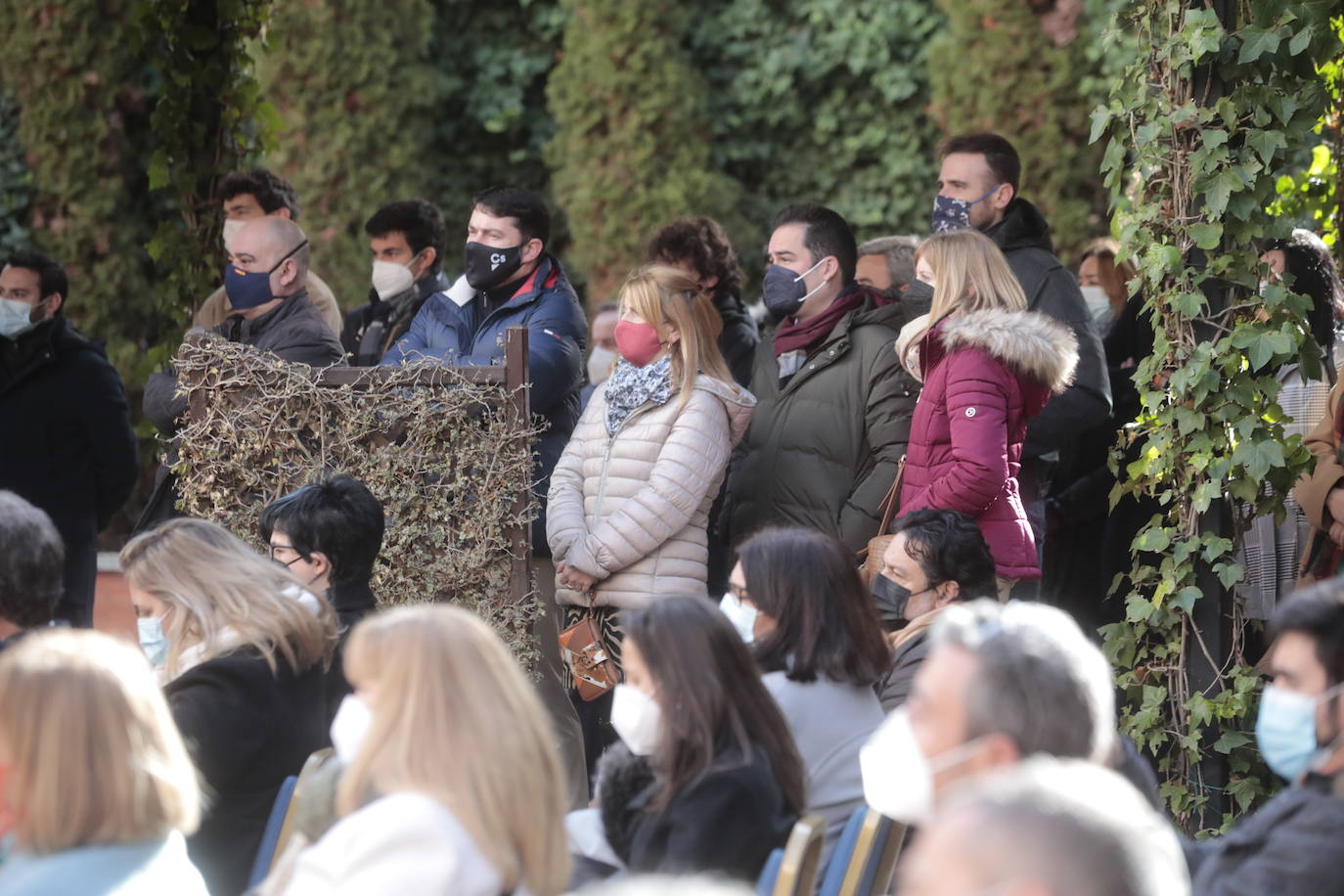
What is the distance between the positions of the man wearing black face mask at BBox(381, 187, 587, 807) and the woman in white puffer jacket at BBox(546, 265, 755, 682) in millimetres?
176

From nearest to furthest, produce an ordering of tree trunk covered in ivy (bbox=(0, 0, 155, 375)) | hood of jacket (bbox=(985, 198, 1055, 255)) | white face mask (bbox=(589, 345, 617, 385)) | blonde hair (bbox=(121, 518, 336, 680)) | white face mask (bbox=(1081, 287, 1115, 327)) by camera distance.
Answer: blonde hair (bbox=(121, 518, 336, 680)) < hood of jacket (bbox=(985, 198, 1055, 255)) < white face mask (bbox=(1081, 287, 1115, 327)) < white face mask (bbox=(589, 345, 617, 385)) < tree trunk covered in ivy (bbox=(0, 0, 155, 375))

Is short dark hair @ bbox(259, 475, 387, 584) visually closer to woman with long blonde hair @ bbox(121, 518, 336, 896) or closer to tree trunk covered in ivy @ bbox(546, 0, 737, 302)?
woman with long blonde hair @ bbox(121, 518, 336, 896)

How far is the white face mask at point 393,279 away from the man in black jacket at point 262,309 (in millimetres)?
939

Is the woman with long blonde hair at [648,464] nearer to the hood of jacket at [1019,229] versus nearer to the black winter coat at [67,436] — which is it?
the hood of jacket at [1019,229]

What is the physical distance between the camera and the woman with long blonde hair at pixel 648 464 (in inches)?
187

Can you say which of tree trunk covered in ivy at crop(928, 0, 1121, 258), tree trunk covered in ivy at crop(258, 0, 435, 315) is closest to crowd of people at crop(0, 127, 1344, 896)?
tree trunk covered in ivy at crop(928, 0, 1121, 258)

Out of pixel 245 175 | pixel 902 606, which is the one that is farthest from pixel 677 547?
pixel 245 175

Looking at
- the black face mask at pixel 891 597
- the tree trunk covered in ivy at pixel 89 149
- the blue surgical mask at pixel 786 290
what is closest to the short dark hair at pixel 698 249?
the blue surgical mask at pixel 786 290

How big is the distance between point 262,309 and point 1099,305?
10.9 ft

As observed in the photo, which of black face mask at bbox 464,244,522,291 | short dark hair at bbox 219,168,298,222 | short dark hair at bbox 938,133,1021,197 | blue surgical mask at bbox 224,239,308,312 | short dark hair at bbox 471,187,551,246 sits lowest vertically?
blue surgical mask at bbox 224,239,308,312

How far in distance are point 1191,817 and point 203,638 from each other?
271 cm

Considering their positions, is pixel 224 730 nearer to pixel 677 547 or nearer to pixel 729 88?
pixel 677 547

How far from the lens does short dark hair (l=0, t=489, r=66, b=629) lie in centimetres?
360

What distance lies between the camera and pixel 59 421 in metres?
6.17
